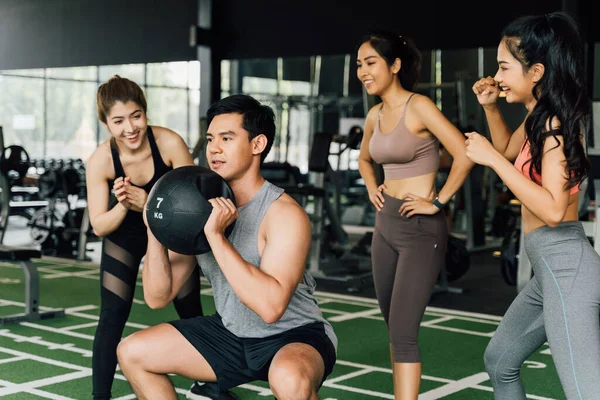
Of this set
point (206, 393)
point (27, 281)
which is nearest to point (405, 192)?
point (206, 393)

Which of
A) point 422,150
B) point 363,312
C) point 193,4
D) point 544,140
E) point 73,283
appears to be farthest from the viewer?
point 193,4

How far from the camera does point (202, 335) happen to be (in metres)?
2.31

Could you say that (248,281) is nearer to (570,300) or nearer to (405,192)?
(570,300)

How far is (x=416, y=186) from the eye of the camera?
9.51ft

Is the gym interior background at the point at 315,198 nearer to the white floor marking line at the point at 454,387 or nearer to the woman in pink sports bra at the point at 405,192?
the white floor marking line at the point at 454,387

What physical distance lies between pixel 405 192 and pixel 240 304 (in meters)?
0.87

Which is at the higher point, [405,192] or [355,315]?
[405,192]

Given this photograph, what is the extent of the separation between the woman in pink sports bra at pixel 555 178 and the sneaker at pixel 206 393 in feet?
5.17

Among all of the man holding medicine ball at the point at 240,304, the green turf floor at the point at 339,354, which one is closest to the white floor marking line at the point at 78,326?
the green turf floor at the point at 339,354

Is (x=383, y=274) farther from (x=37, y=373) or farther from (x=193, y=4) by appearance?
(x=193, y=4)

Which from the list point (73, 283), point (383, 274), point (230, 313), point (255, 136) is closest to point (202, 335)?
point (230, 313)

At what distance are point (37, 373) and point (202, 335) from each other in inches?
68.7

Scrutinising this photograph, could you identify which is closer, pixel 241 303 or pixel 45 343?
pixel 241 303

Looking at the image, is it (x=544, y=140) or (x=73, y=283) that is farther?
(x=73, y=283)
